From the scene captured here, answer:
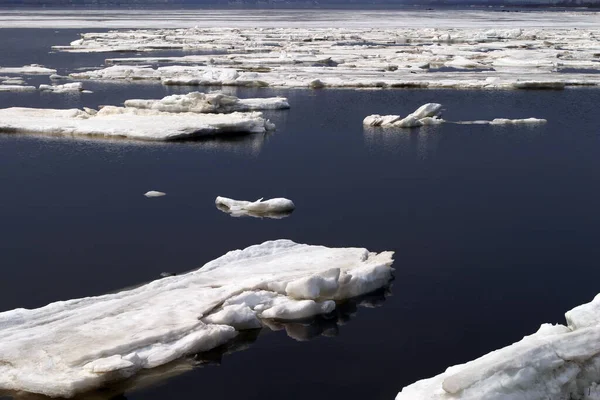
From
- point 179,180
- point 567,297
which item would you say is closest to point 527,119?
point 179,180

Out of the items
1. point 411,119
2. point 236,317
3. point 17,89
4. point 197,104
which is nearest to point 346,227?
point 236,317

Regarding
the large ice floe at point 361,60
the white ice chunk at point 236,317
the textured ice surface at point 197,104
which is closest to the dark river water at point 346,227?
the white ice chunk at point 236,317

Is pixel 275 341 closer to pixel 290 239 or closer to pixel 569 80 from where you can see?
pixel 290 239

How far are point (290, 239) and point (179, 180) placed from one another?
3.36 metres

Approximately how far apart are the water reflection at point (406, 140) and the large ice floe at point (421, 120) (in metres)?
0.13

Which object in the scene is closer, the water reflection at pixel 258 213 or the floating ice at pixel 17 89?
A: the water reflection at pixel 258 213

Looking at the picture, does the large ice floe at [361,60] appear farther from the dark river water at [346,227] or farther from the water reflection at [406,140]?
the water reflection at [406,140]

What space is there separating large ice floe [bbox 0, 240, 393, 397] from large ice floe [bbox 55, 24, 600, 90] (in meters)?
13.5

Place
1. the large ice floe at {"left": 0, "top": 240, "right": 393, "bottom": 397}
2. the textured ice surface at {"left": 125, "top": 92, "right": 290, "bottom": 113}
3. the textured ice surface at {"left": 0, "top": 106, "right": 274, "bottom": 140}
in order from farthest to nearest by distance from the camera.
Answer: the textured ice surface at {"left": 125, "top": 92, "right": 290, "bottom": 113}
the textured ice surface at {"left": 0, "top": 106, "right": 274, "bottom": 140}
the large ice floe at {"left": 0, "top": 240, "right": 393, "bottom": 397}

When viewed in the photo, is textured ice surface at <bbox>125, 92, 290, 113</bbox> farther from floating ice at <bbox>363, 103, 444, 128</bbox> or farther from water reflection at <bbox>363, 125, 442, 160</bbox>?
water reflection at <bbox>363, 125, 442, 160</bbox>

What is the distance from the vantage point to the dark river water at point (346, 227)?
693cm

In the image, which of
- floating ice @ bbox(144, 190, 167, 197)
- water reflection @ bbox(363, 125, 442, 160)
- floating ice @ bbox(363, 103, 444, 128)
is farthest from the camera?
floating ice @ bbox(363, 103, 444, 128)

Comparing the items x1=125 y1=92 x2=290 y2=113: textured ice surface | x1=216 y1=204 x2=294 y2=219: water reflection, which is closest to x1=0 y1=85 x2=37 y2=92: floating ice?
x1=125 y1=92 x2=290 y2=113: textured ice surface

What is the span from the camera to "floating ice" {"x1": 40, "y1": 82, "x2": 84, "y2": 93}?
20.7 meters
